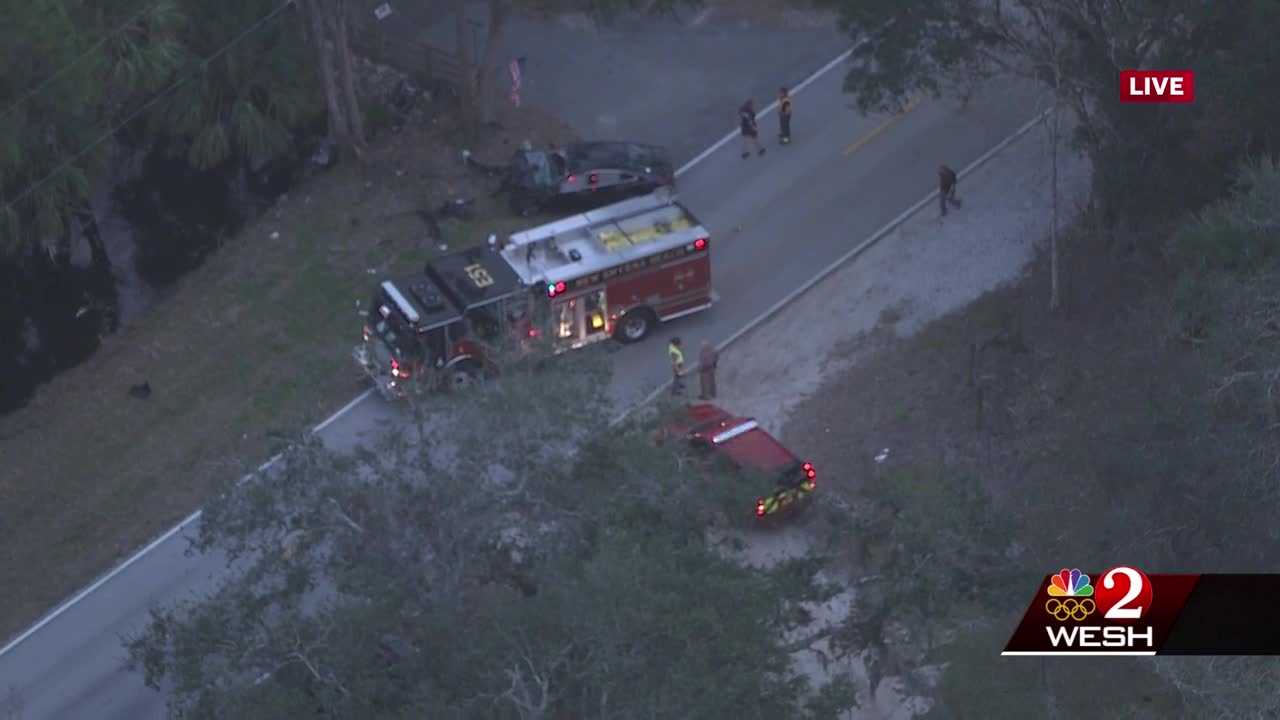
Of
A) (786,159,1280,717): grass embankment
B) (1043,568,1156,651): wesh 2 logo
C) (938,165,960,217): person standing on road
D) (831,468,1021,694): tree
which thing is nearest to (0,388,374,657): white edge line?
(786,159,1280,717): grass embankment

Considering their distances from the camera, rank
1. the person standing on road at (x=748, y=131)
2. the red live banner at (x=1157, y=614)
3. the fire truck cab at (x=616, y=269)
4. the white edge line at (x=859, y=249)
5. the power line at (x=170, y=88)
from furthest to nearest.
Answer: the person standing on road at (x=748, y=131)
the power line at (x=170, y=88)
the white edge line at (x=859, y=249)
the fire truck cab at (x=616, y=269)
the red live banner at (x=1157, y=614)

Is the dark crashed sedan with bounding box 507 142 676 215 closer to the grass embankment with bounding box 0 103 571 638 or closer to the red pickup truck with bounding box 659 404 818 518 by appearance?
the grass embankment with bounding box 0 103 571 638

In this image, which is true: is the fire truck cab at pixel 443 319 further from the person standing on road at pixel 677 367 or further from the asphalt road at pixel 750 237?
the person standing on road at pixel 677 367

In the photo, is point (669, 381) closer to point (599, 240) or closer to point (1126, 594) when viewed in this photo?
point (599, 240)

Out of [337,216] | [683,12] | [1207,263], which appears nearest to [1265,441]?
[1207,263]

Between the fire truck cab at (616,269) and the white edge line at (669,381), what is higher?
the fire truck cab at (616,269)

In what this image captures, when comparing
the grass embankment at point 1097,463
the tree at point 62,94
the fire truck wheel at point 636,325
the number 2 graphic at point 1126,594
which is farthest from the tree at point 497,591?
the tree at point 62,94
